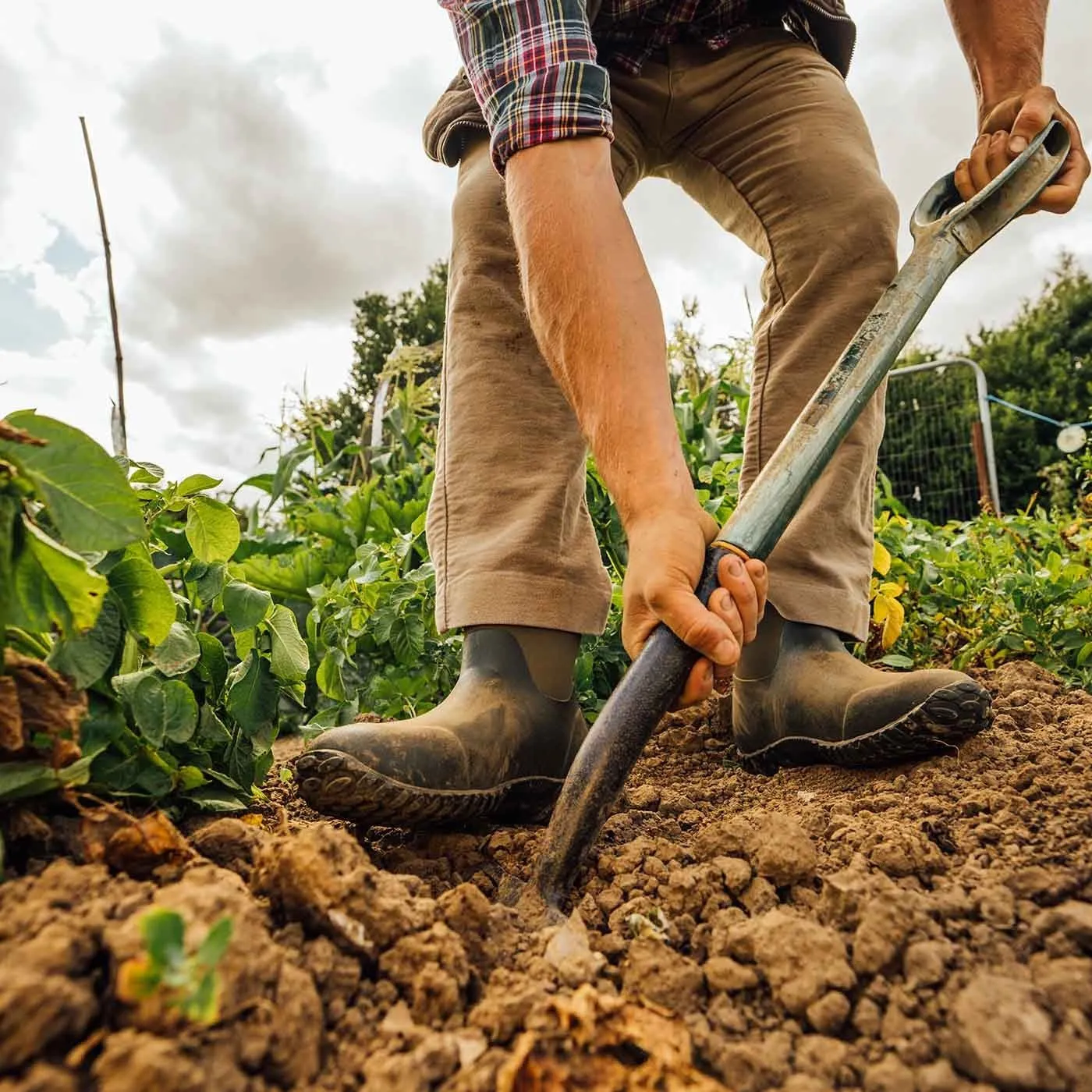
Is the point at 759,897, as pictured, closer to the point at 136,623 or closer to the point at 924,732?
the point at 924,732

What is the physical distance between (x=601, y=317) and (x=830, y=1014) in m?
0.82

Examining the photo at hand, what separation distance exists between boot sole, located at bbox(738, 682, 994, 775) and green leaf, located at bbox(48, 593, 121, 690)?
1166 mm

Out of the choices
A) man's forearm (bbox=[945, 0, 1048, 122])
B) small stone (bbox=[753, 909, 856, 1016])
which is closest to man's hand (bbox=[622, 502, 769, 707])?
small stone (bbox=[753, 909, 856, 1016])

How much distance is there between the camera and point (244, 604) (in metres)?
1.30

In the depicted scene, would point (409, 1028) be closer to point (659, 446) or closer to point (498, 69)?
point (659, 446)

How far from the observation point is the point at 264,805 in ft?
4.59

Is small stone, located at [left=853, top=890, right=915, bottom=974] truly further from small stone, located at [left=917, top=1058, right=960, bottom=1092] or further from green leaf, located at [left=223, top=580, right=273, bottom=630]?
green leaf, located at [left=223, top=580, right=273, bottom=630]

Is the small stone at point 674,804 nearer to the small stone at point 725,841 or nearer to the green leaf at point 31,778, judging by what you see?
the small stone at point 725,841

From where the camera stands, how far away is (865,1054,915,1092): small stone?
27.7 inches

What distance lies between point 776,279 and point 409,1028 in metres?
1.58

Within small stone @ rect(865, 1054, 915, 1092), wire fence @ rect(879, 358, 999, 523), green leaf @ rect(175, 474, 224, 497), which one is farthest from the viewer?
wire fence @ rect(879, 358, 999, 523)

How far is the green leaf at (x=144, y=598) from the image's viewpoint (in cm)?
110

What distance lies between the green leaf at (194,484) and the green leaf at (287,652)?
22cm

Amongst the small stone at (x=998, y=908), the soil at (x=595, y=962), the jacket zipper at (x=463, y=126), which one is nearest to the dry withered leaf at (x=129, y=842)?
the soil at (x=595, y=962)
